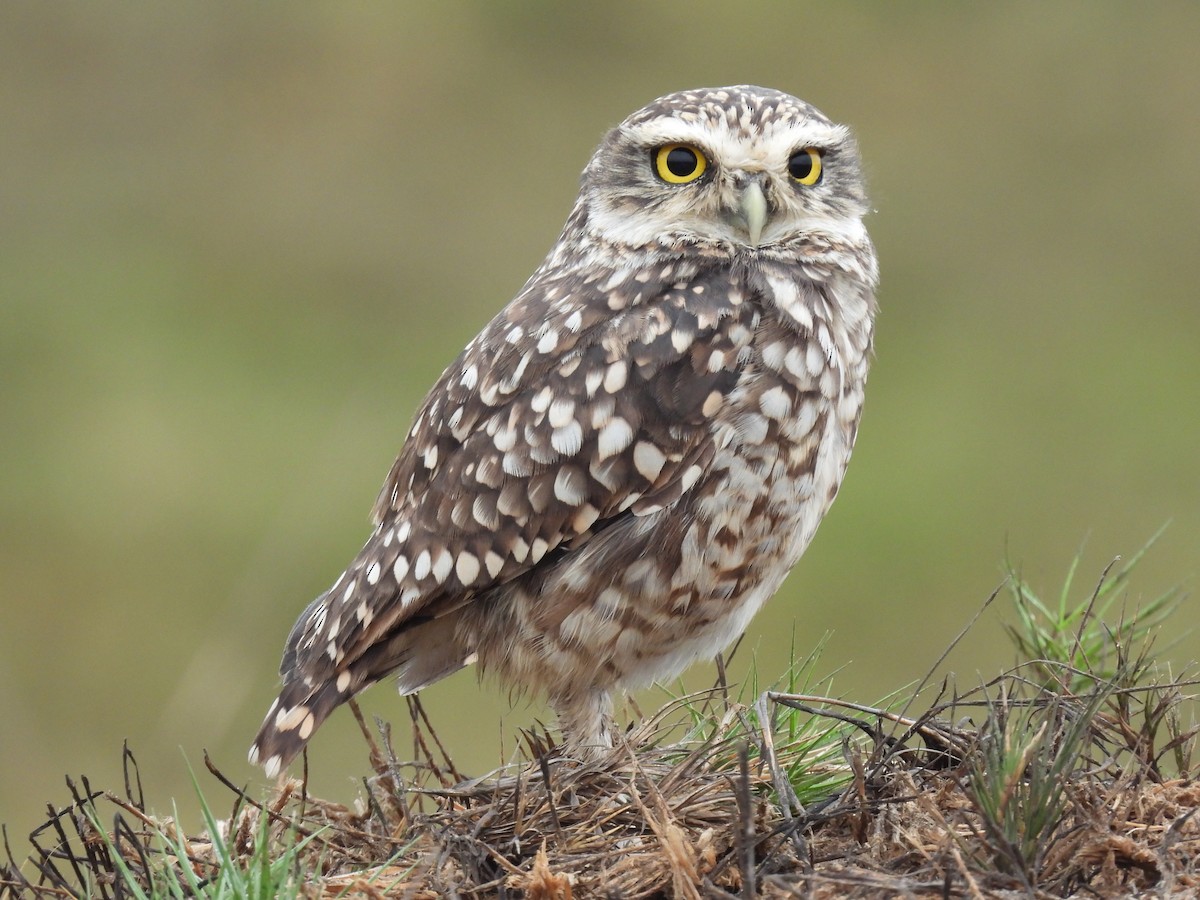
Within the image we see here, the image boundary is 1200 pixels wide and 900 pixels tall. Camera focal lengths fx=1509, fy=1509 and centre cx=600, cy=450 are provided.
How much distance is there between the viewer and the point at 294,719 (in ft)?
9.36

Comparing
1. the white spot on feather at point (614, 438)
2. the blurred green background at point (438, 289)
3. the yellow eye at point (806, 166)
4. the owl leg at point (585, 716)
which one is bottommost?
the owl leg at point (585, 716)

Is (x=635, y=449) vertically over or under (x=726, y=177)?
under

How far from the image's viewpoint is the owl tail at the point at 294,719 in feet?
9.25

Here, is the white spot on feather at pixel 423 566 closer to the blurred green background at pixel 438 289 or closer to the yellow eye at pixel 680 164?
the yellow eye at pixel 680 164

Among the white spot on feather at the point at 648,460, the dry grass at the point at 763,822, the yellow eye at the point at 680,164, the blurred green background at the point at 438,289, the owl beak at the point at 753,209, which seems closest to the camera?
the dry grass at the point at 763,822

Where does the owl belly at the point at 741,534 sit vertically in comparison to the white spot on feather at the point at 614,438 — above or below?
below

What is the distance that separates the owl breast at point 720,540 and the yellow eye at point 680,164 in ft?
0.89

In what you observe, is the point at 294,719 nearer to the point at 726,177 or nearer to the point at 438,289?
the point at 726,177

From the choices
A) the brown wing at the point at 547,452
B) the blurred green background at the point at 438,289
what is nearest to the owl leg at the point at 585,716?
the brown wing at the point at 547,452

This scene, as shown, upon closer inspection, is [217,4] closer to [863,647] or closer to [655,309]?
[863,647]

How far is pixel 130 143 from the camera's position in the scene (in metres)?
8.88

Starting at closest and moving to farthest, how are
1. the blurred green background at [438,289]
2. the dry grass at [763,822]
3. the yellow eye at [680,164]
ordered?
the dry grass at [763,822] < the yellow eye at [680,164] < the blurred green background at [438,289]

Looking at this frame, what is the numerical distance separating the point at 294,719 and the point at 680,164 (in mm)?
1334

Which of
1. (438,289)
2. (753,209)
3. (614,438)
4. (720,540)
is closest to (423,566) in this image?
(614,438)
